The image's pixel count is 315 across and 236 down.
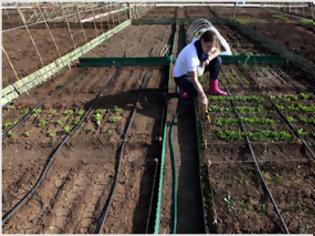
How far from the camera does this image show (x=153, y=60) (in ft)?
26.3

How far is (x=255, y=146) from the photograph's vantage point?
3977 millimetres

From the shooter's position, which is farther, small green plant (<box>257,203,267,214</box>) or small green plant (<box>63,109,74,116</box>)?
small green plant (<box>63,109,74,116</box>)

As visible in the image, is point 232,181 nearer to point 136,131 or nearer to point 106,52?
point 136,131

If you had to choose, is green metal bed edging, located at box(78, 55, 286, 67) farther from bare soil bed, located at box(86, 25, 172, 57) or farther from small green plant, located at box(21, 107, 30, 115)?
small green plant, located at box(21, 107, 30, 115)

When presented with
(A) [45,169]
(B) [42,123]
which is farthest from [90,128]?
(A) [45,169]

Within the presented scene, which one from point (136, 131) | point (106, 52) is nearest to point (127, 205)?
point (136, 131)

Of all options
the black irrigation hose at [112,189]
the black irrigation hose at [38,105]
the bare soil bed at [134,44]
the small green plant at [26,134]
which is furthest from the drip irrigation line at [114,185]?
the bare soil bed at [134,44]

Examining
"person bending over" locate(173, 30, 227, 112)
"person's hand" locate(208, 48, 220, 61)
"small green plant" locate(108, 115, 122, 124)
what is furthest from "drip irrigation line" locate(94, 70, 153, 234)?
"person's hand" locate(208, 48, 220, 61)

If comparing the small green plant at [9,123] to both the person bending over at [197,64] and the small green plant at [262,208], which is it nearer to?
the person bending over at [197,64]

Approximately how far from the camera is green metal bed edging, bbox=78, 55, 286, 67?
25.6 feet

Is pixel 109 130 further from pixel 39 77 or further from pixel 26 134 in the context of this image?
pixel 39 77

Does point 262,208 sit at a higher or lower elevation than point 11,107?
higher

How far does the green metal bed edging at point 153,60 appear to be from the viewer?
7793 millimetres

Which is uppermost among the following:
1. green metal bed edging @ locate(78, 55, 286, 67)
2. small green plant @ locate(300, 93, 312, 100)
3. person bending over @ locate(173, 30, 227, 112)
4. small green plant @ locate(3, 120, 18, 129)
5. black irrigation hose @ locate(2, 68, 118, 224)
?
person bending over @ locate(173, 30, 227, 112)
